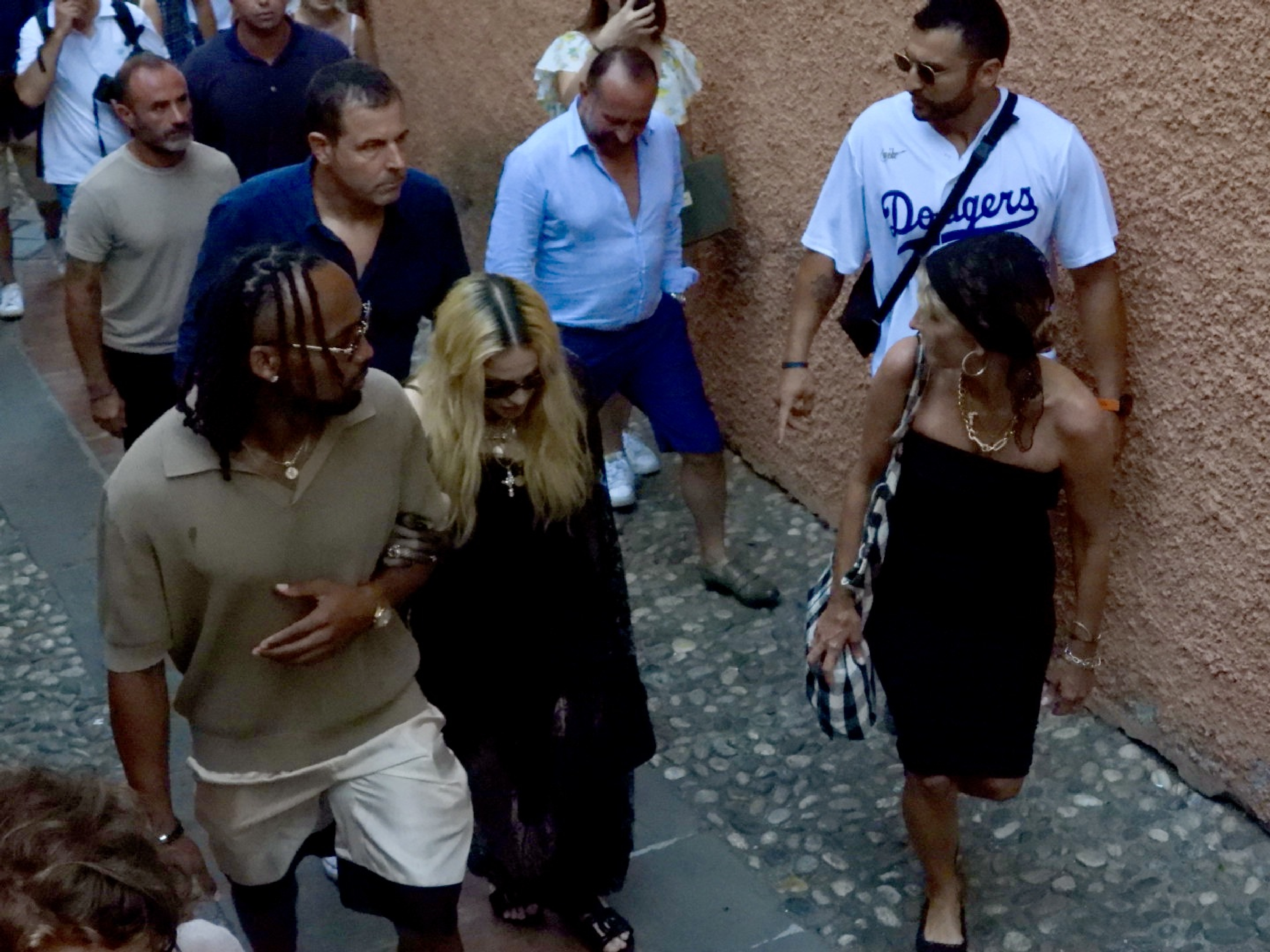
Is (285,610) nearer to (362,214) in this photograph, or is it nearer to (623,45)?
(362,214)

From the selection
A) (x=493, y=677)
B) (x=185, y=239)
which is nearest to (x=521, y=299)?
(x=493, y=677)

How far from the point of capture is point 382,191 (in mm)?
4121

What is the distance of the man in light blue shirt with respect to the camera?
5.12m

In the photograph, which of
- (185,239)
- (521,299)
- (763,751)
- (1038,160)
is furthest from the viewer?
(185,239)

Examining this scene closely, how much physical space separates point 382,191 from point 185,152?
4.74ft

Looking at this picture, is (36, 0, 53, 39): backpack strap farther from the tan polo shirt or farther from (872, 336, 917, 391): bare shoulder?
(872, 336, 917, 391): bare shoulder

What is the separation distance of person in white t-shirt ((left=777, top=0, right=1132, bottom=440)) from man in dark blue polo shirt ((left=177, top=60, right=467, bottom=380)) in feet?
3.67

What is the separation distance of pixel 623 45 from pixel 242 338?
3042mm

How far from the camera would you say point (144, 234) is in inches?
203

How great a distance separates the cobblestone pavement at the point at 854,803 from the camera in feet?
12.7

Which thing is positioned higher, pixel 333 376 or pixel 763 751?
pixel 333 376

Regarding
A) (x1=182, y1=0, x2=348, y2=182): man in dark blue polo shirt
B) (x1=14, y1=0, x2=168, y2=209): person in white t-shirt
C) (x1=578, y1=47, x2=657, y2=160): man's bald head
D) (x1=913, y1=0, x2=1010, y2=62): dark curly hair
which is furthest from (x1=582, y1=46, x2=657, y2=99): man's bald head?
(x1=14, y1=0, x2=168, y2=209): person in white t-shirt

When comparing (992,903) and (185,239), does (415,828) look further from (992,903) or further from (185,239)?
(185,239)

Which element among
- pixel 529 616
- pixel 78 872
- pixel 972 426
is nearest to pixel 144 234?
pixel 529 616
